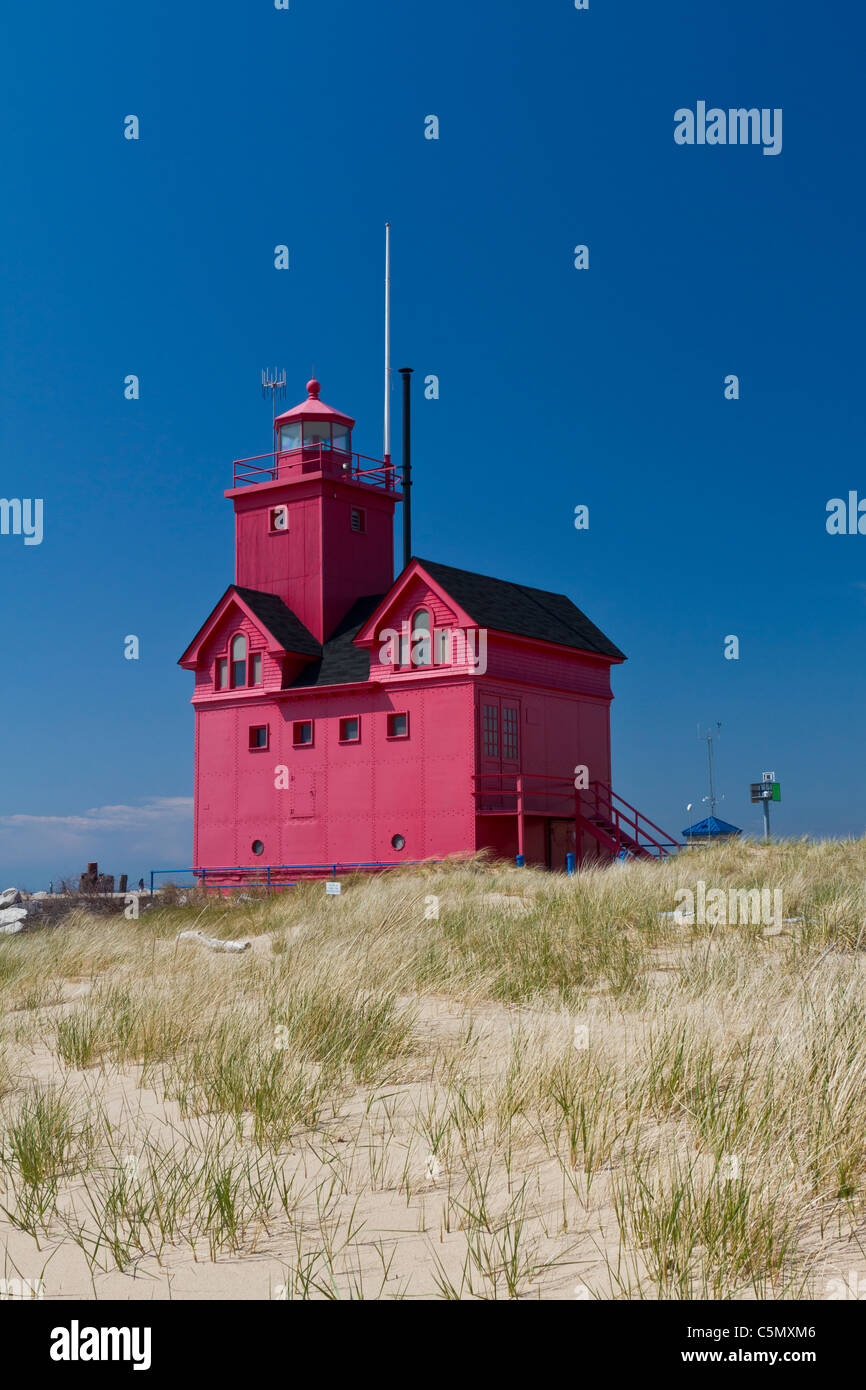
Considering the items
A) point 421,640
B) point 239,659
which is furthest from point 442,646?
point 239,659

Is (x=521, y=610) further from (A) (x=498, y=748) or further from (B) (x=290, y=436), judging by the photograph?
(B) (x=290, y=436)

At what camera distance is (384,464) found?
35656 mm

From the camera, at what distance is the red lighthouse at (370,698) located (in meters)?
29.5

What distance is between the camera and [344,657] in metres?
32.5

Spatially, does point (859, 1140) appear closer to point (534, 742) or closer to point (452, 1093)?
point (452, 1093)

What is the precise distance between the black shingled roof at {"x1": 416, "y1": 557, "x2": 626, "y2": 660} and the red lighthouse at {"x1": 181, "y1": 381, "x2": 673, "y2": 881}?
0.09 metres

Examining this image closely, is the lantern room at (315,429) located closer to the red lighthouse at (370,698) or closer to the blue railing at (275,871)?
the red lighthouse at (370,698)

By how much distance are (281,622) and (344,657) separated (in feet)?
8.32

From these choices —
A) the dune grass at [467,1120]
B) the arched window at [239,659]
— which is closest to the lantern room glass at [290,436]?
the arched window at [239,659]

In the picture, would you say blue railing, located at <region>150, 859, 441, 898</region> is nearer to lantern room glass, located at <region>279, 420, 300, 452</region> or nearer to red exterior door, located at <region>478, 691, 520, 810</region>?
red exterior door, located at <region>478, 691, 520, 810</region>

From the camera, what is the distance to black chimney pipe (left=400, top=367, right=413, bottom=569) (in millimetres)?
37594

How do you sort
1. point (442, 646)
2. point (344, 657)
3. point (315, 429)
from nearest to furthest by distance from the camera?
point (442, 646) < point (344, 657) < point (315, 429)

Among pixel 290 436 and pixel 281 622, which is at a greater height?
pixel 290 436

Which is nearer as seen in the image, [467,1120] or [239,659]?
[467,1120]
